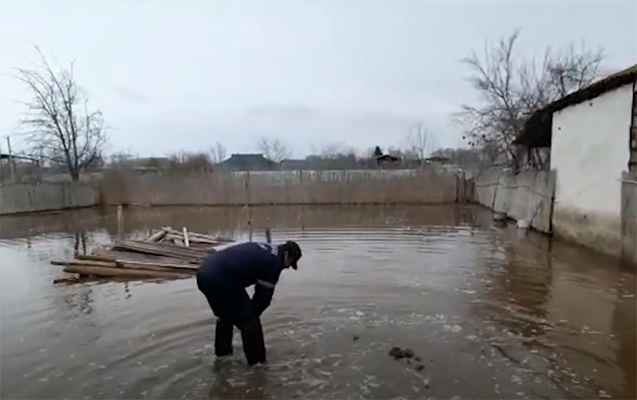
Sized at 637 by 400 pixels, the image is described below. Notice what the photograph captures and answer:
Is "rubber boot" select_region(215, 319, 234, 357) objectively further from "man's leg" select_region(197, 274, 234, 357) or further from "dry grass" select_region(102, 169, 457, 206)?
"dry grass" select_region(102, 169, 457, 206)

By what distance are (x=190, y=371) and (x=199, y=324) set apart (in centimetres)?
146

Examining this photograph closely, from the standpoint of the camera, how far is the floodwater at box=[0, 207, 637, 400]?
4.37 m

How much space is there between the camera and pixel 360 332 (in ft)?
18.9

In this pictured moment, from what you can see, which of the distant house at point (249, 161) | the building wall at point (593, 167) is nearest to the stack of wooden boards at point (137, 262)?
the building wall at point (593, 167)

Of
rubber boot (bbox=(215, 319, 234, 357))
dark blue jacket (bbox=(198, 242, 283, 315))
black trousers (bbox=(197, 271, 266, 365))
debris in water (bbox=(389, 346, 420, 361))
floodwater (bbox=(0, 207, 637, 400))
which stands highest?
dark blue jacket (bbox=(198, 242, 283, 315))

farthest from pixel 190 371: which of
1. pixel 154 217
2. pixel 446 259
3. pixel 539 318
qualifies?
pixel 154 217

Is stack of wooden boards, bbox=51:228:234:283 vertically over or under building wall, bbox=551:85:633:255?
under

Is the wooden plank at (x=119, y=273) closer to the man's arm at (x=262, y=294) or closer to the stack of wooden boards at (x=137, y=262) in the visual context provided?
the stack of wooden boards at (x=137, y=262)

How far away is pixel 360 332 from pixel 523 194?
1151 cm

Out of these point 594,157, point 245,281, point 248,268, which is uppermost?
point 594,157

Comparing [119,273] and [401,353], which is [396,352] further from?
[119,273]

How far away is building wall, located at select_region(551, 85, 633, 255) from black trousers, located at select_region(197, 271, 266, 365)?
302 inches

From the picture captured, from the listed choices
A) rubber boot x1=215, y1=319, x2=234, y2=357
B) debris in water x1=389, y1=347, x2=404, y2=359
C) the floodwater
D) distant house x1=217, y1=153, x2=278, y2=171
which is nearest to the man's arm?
rubber boot x1=215, y1=319, x2=234, y2=357

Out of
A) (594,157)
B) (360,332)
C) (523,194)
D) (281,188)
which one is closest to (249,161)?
(281,188)
